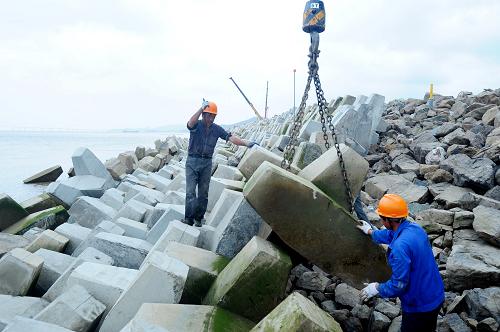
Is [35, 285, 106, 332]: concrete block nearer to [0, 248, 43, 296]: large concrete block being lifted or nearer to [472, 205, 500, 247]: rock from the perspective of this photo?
[0, 248, 43, 296]: large concrete block being lifted

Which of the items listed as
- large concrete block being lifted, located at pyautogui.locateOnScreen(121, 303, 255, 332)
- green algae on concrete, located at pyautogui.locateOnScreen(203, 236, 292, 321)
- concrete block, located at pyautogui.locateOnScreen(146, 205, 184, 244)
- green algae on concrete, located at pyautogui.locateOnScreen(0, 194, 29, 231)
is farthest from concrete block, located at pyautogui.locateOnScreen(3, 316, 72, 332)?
green algae on concrete, located at pyautogui.locateOnScreen(0, 194, 29, 231)

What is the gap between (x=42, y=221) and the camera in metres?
7.98

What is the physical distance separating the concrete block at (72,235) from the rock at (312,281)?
123 inches

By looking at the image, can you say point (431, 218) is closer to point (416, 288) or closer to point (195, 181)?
point (416, 288)

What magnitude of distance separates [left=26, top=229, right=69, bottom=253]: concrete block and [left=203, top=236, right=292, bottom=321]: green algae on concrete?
3053 millimetres

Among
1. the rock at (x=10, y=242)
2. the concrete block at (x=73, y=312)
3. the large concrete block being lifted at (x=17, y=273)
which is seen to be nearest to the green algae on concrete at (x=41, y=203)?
the rock at (x=10, y=242)

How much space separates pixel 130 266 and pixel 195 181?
4.89 ft

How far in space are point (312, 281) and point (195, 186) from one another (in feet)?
6.75

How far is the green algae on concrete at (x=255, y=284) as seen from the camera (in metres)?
3.22

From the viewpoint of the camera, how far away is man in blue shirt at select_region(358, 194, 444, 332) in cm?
299

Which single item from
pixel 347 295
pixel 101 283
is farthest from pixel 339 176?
pixel 101 283

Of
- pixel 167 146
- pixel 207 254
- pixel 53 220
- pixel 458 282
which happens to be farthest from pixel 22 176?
pixel 458 282

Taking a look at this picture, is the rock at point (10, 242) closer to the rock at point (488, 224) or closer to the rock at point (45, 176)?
the rock at point (488, 224)

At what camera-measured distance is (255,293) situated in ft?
10.7
